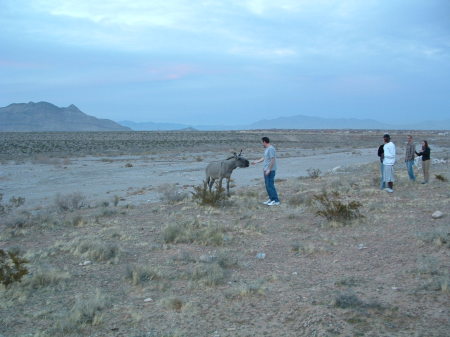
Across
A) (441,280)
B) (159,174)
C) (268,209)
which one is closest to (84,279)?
(441,280)

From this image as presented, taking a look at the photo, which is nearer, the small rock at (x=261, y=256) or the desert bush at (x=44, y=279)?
the desert bush at (x=44, y=279)

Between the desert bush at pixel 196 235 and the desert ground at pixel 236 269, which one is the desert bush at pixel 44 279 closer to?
the desert ground at pixel 236 269

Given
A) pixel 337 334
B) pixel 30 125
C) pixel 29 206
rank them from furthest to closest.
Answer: pixel 30 125
pixel 29 206
pixel 337 334

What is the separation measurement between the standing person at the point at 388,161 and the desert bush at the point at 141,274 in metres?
9.17

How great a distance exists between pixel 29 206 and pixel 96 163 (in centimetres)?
1954

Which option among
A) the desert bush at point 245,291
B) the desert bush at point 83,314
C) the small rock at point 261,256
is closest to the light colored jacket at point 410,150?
the small rock at point 261,256

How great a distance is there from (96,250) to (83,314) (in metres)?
2.93

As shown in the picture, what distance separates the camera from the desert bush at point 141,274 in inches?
272

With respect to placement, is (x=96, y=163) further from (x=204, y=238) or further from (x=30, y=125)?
(x=30, y=125)

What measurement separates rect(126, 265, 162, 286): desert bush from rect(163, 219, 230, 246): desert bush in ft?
6.96

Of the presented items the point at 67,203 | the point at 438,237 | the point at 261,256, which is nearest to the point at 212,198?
the point at 261,256

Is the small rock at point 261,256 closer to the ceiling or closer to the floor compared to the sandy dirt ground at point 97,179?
closer to the ceiling

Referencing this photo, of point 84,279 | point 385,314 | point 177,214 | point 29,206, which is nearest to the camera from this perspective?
point 385,314

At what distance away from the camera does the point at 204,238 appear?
9375mm
